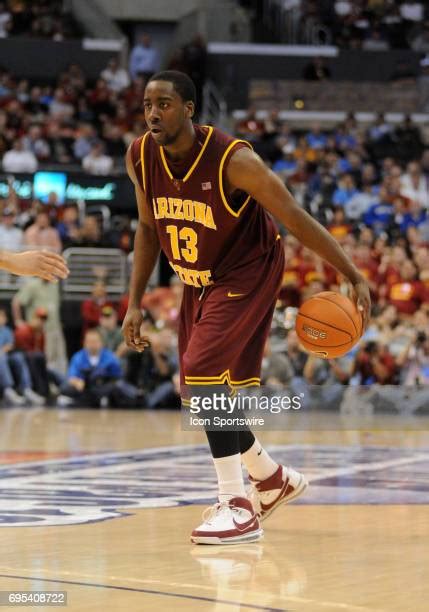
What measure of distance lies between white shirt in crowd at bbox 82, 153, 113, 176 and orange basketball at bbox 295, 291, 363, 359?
14062mm

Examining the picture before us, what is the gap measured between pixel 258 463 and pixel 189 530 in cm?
52

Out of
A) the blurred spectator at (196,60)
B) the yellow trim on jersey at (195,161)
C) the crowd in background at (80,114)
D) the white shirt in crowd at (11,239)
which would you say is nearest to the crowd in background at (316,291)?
the white shirt in crowd at (11,239)

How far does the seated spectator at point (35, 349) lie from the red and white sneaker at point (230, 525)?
9971 millimetres

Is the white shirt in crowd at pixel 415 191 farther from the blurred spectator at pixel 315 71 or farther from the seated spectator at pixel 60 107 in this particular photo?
the seated spectator at pixel 60 107

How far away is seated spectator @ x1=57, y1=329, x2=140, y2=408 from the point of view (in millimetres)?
14922

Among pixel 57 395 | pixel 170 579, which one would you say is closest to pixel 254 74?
pixel 57 395

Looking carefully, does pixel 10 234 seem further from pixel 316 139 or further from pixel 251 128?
pixel 316 139

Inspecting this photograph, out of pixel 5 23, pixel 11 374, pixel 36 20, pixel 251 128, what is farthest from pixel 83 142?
pixel 11 374

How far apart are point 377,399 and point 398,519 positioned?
7456 millimetres

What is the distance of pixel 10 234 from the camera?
16938 mm

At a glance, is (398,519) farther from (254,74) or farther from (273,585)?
(254,74)

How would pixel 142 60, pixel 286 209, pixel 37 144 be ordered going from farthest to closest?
pixel 142 60, pixel 37 144, pixel 286 209

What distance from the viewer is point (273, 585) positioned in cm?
452

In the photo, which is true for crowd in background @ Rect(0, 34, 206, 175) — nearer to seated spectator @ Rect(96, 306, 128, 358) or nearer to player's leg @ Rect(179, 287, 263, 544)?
seated spectator @ Rect(96, 306, 128, 358)
